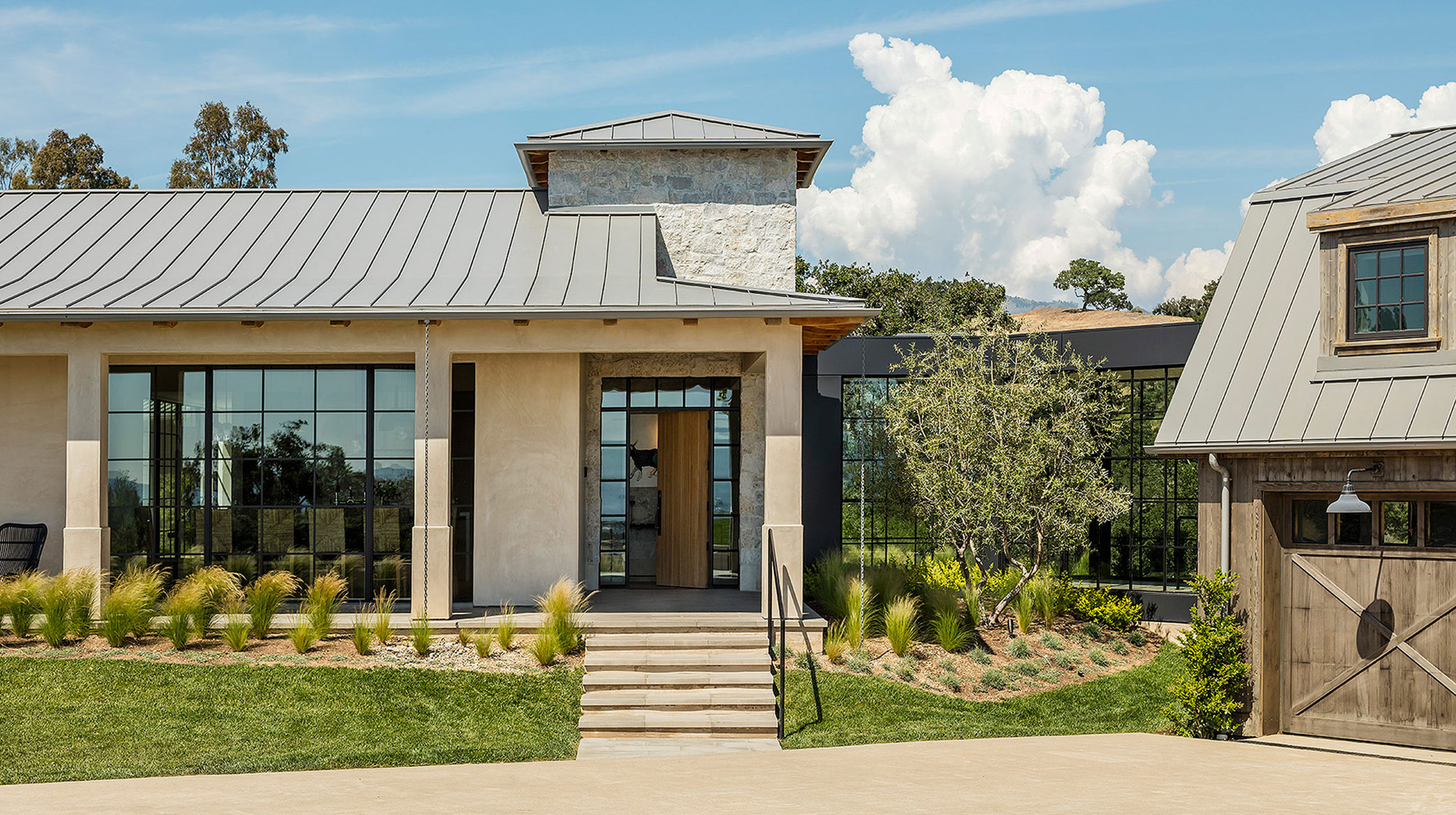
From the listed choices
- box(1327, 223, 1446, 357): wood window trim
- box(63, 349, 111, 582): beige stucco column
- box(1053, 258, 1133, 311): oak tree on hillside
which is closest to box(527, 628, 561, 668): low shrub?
box(63, 349, 111, 582): beige stucco column

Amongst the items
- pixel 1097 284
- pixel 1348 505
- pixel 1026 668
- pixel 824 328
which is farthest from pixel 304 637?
pixel 1097 284

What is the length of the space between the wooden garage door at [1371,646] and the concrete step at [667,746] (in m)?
4.72

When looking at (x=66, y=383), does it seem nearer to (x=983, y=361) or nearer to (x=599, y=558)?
(x=599, y=558)

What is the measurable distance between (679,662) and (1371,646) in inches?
239

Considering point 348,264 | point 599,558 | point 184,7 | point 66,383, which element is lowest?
point 599,558

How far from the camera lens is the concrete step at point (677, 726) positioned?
9.31 metres

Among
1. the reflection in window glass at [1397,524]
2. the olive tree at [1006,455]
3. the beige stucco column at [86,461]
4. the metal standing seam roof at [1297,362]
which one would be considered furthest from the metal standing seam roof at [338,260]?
the reflection in window glass at [1397,524]

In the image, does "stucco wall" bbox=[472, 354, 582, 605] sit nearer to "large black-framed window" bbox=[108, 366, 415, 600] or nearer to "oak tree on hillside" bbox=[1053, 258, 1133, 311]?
"large black-framed window" bbox=[108, 366, 415, 600]

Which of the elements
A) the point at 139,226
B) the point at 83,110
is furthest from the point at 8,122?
the point at 139,226

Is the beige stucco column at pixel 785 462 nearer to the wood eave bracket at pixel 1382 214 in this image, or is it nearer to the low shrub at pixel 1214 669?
the low shrub at pixel 1214 669

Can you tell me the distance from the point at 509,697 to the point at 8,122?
37241mm

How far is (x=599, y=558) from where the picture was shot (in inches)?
565

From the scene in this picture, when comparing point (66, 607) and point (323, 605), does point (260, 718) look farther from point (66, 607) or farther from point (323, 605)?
point (66, 607)

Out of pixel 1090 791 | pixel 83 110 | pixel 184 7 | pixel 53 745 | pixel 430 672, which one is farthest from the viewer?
pixel 83 110
